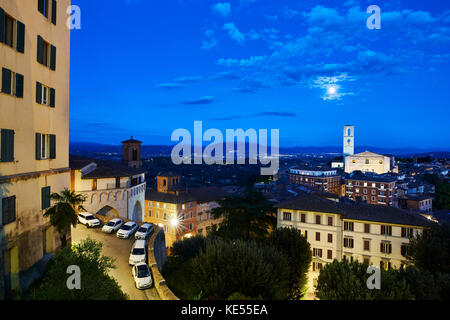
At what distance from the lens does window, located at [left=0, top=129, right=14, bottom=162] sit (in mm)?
14789

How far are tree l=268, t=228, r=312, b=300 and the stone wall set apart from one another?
10614 mm

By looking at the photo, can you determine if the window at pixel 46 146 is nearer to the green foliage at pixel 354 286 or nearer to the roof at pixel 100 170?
the roof at pixel 100 170

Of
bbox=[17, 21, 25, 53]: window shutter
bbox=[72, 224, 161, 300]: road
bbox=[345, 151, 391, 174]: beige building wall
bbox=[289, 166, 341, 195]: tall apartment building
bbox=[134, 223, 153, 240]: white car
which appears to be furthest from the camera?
bbox=[345, 151, 391, 174]: beige building wall

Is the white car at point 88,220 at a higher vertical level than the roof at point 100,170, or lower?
lower

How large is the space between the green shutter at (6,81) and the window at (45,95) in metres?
3.04

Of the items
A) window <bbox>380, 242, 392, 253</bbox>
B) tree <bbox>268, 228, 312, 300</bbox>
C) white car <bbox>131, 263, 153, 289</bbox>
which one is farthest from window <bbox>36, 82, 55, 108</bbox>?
window <bbox>380, 242, 392, 253</bbox>

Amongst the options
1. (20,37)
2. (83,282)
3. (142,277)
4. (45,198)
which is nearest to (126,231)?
(45,198)

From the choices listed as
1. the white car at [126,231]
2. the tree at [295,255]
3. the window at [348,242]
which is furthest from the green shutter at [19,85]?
the window at [348,242]

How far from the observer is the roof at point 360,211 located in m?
36.7

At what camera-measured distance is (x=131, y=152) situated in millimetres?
60094

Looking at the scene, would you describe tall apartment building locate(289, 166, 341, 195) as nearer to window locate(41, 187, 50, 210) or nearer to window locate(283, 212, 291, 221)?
window locate(283, 212, 291, 221)

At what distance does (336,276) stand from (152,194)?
4903cm

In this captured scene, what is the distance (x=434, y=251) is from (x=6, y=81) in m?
37.2
